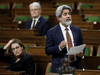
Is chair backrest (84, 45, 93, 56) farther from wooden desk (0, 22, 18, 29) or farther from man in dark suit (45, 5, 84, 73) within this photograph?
wooden desk (0, 22, 18, 29)

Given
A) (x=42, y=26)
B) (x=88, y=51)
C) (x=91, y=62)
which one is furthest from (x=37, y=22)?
(x=91, y=62)

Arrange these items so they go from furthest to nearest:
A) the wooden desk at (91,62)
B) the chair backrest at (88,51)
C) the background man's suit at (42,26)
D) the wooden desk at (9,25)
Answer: the wooden desk at (9,25), the background man's suit at (42,26), the chair backrest at (88,51), the wooden desk at (91,62)

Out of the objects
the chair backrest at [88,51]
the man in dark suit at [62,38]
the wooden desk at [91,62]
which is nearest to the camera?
the man in dark suit at [62,38]

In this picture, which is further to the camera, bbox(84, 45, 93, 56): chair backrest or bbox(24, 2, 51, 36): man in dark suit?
bbox(24, 2, 51, 36): man in dark suit

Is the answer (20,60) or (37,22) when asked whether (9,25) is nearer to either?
(37,22)

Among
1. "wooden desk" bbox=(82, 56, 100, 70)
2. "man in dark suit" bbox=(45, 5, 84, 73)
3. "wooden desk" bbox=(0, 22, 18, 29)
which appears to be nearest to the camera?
"man in dark suit" bbox=(45, 5, 84, 73)

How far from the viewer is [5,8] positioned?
2186mm

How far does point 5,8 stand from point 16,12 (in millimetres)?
452

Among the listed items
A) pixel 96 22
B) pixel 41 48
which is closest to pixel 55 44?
pixel 41 48

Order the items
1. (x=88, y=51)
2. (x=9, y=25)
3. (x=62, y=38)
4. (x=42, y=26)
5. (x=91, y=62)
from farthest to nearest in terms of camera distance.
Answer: (x=9, y=25)
(x=42, y=26)
(x=88, y=51)
(x=91, y=62)
(x=62, y=38)

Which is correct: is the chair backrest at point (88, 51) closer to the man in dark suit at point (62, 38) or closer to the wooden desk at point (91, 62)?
the wooden desk at point (91, 62)

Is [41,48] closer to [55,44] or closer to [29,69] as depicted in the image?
[29,69]

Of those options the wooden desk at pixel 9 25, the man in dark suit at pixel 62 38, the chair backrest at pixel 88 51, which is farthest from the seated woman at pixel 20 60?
the wooden desk at pixel 9 25

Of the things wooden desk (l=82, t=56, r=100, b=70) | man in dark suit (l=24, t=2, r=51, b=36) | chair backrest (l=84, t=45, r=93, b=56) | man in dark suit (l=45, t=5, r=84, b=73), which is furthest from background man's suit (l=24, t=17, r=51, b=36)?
man in dark suit (l=45, t=5, r=84, b=73)
